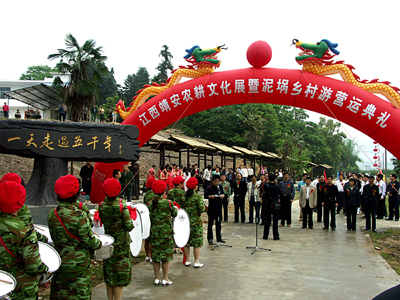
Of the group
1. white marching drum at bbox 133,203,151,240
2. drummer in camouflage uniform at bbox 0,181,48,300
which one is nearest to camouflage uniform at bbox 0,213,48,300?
drummer in camouflage uniform at bbox 0,181,48,300

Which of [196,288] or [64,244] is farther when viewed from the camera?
[196,288]

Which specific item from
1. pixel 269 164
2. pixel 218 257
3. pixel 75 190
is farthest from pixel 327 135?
pixel 75 190

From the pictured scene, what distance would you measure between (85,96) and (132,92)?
3292cm

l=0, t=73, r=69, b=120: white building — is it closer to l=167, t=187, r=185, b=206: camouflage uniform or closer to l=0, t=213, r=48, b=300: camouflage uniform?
l=167, t=187, r=185, b=206: camouflage uniform

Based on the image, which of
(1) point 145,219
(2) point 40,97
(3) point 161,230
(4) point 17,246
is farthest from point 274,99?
(2) point 40,97

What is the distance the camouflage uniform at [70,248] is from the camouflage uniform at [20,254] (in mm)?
390

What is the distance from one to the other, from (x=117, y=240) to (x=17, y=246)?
4.55 feet

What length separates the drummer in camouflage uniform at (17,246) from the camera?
2.33 metres

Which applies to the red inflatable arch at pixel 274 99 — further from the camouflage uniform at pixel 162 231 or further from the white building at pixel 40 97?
the white building at pixel 40 97

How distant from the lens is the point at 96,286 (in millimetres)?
4434

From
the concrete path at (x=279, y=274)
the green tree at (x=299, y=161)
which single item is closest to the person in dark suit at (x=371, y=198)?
the concrete path at (x=279, y=274)

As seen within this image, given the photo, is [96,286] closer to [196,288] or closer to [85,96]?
[196,288]

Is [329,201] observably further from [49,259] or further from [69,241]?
[49,259]

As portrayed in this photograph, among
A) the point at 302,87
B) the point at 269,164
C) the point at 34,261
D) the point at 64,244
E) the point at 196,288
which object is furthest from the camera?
the point at 269,164
